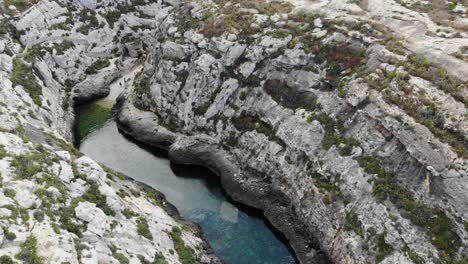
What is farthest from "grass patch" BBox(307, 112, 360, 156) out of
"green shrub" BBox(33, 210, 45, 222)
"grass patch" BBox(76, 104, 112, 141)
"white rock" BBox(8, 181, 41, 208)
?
"grass patch" BBox(76, 104, 112, 141)

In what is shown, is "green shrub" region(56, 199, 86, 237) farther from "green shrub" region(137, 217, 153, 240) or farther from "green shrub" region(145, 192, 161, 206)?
"green shrub" region(145, 192, 161, 206)

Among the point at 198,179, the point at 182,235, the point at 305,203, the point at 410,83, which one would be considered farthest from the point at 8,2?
the point at 410,83

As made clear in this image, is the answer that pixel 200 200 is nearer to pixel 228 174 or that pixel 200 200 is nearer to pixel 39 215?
pixel 228 174

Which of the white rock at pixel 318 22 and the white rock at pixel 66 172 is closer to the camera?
the white rock at pixel 66 172

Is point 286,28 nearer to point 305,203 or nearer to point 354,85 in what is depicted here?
point 354,85

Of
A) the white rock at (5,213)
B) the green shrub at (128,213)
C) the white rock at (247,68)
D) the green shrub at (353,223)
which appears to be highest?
the white rock at (5,213)

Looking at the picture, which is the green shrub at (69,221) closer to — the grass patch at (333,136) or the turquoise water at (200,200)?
the turquoise water at (200,200)

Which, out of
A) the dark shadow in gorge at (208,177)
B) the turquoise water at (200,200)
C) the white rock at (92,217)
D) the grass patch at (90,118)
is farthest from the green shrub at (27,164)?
the grass patch at (90,118)
